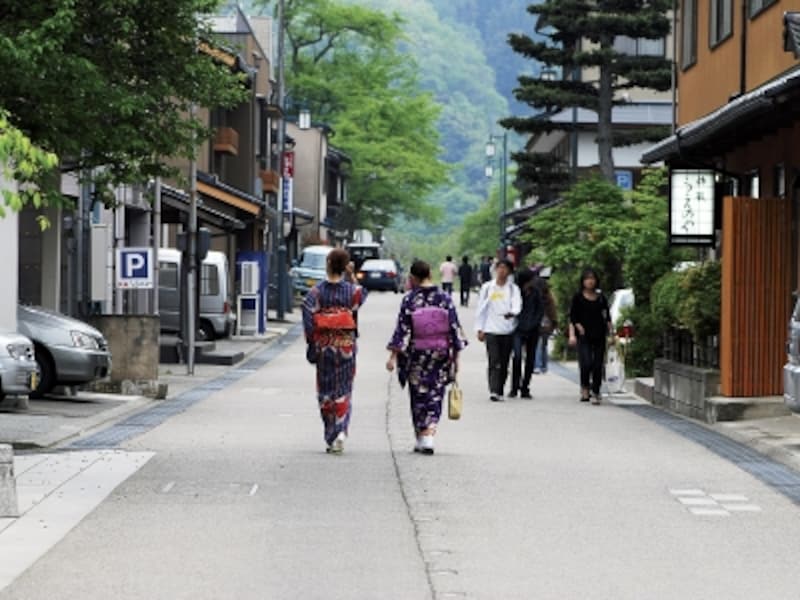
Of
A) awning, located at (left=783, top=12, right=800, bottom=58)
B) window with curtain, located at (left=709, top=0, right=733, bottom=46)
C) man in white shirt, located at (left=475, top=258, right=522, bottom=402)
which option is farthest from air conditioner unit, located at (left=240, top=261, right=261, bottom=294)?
awning, located at (left=783, top=12, right=800, bottom=58)

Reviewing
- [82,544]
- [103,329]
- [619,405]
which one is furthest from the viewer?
[103,329]

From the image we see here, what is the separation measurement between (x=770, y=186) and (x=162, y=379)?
1018 cm

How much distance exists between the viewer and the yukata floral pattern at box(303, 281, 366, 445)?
1773 centimetres

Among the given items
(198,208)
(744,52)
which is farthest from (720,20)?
(198,208)

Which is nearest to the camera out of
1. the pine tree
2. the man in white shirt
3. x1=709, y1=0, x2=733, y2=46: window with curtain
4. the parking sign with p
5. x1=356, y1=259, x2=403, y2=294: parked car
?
the man in white shirt

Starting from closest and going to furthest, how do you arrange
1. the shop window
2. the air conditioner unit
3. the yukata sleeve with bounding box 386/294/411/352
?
the yukata sleeve with bounding box 386/294/411/352, the air conditioner unit, the shop window

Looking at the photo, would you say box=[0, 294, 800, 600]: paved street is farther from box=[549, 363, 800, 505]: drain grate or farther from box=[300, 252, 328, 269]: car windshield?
box=[300, 252, 328, 269]: car windshield

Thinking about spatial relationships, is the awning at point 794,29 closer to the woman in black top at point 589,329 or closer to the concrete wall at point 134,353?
the woman in black top at point 589,329

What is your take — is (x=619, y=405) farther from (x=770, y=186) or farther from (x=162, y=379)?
(x=162, y=379)

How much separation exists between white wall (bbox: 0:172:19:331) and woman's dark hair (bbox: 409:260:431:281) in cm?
657

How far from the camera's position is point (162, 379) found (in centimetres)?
3150

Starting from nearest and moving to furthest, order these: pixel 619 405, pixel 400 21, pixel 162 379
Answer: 1. pixel 619 405
2. pixel 162 379
3. pixel 400 21

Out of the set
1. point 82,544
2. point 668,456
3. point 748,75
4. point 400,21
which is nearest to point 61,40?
point 668,456

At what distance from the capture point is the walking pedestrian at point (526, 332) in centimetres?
2777
